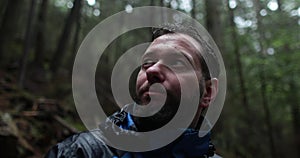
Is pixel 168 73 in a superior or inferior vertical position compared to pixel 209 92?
superior

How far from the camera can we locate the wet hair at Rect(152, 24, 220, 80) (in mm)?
1615

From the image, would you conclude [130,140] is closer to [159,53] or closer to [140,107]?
[140,107]

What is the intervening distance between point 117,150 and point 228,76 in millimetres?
9155

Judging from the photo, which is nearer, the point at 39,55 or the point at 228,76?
the point at 228,76

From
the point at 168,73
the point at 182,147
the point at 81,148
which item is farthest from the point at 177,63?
the point at 81,148

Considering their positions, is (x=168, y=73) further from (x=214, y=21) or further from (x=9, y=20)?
(x=9, y=20)

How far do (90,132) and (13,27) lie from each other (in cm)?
851

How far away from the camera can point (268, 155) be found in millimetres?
11453

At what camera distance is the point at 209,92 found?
1653 mm

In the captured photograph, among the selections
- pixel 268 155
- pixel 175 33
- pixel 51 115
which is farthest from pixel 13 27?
pixel 268 155

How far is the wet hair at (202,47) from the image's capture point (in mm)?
1615

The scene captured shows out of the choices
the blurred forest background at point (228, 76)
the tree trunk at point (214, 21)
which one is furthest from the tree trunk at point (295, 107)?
the tree trunk at point (214, 21)

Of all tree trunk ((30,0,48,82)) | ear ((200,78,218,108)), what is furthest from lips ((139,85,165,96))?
tree trunk ((30,0,48,82))

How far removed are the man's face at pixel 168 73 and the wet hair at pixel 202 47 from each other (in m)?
0.03
